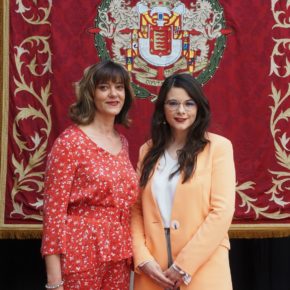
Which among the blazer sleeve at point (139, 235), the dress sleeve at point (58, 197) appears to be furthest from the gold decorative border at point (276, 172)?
the dress sleeve at point (58, 197)

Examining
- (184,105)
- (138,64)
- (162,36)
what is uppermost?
(162,36)

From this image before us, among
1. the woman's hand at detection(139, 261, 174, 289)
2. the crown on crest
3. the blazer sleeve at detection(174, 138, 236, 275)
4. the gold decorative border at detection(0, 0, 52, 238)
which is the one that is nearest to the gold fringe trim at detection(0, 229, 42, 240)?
the gold decorative border at detection(0, 0, 52, 238)

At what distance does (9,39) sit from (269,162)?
1.40 meters

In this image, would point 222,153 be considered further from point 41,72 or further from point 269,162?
point 41,72

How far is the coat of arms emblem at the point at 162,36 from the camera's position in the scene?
Result: 254 centimetres

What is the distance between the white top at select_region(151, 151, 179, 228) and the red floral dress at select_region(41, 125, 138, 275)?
0.12m

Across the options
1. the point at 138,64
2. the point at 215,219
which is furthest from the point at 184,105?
the point at 138,64

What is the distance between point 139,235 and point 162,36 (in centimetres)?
108

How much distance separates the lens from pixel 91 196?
1.72 meters

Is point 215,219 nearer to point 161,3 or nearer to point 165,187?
point 165,187

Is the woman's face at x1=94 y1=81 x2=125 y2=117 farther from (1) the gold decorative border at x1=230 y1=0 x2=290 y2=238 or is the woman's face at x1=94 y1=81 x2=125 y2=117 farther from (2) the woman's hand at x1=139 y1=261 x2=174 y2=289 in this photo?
(1) the gold decorative border at x1=230 y1=0 x2=290 y2=238

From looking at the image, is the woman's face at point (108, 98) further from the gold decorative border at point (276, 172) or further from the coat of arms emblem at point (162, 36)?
the gold decorative border at point (276, 172)

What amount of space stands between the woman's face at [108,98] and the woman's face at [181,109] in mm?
179

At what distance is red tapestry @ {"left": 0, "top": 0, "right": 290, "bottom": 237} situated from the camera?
99.7 inches
